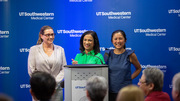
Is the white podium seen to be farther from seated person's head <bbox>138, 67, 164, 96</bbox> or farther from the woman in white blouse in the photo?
the woman in white blouse

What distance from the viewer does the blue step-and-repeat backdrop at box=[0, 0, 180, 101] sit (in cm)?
499

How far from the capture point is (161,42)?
500 centimetres

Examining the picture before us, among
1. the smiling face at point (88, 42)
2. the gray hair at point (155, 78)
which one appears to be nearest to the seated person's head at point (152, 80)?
the gray hair at point (155, 78)

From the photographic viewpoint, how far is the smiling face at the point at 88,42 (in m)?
3.60

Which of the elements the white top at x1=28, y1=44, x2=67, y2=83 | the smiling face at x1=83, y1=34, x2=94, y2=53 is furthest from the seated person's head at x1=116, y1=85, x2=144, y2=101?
the white top at x1=28, y1=44, x2=67, y2=83

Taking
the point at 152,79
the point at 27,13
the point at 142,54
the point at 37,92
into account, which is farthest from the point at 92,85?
the point at 27,13

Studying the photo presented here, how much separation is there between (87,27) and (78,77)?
2.57 metres

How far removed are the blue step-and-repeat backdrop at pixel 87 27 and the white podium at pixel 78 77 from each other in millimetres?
2459

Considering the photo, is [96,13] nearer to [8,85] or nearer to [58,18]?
[58,18]

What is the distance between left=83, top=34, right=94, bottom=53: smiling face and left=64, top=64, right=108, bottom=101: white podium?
1004mm

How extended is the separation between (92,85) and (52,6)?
3191mm

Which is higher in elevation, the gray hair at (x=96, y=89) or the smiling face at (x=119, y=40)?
the smiling face at (x=119, y=40)

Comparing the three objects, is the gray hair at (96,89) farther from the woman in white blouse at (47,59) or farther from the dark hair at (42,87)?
the woman in white blouse at (47,59)

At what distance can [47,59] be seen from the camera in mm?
3715
